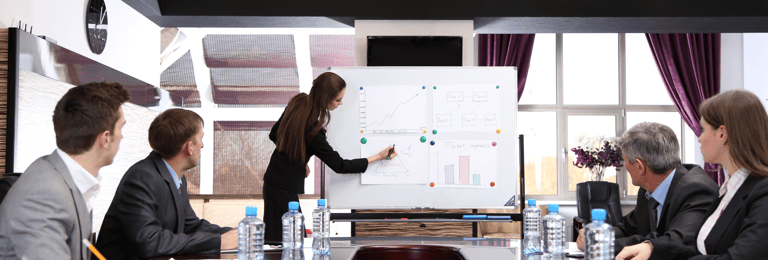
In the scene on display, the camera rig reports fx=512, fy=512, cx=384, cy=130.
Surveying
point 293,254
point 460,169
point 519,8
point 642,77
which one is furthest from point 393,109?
point 642,77

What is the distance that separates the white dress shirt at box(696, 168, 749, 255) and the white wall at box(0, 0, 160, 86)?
10.6 feet

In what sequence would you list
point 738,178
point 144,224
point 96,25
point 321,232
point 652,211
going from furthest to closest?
point 96,25
point 652,211
point 321,232
point 144,224
point 738,178

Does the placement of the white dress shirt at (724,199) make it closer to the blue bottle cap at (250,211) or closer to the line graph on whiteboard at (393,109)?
the blue bottle cap at (250,211)

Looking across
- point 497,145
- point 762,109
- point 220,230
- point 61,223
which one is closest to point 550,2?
point 497,145

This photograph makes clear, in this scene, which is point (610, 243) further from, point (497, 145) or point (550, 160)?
point (550, 160)

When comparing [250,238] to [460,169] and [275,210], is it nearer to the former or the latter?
[275,210]

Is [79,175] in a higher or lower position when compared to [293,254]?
higher

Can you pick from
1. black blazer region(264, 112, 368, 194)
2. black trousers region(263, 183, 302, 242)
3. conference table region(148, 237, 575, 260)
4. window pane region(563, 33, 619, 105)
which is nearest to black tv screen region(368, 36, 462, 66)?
black blazer region(264, 112, 368, 194)

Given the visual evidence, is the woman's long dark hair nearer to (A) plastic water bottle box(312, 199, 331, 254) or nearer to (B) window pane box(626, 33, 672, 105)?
(A) plastic water bottle box(312, 199, 331, 254)

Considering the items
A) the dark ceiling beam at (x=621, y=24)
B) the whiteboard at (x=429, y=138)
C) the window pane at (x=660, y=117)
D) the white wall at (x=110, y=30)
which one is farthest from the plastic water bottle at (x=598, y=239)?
the window pane at (x=660, y=117)

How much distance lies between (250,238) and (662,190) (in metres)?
1.60

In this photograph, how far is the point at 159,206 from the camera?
1.88 meters

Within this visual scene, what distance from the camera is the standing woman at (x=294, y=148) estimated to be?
8.80 ft

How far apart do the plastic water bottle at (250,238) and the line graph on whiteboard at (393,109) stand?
4.87 ft
